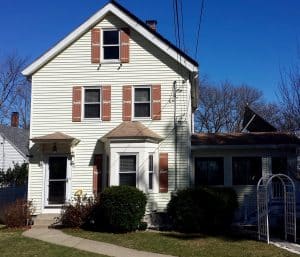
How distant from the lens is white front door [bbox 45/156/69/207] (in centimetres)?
1992

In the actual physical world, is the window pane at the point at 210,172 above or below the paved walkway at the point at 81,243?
above

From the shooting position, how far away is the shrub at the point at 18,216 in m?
18.0

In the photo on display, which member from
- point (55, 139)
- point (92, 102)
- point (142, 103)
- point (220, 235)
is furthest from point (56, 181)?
point (220, 235)

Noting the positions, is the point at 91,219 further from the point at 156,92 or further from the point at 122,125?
the point at 156,92

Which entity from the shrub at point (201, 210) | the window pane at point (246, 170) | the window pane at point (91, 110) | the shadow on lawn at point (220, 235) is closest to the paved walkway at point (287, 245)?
the shadow on lawn at point (220, 235)

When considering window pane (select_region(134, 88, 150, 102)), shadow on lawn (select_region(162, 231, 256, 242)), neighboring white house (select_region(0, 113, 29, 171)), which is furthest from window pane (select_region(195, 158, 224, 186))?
neighboring white house (select_region(0, 113, 29, 171))

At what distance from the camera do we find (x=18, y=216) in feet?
59.2

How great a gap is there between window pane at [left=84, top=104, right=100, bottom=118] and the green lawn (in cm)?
551

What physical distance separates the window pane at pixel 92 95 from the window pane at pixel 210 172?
542cm

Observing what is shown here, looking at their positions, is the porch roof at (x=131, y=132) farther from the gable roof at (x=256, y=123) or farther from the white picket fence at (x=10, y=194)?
the gable roof at (x=256, y=123)

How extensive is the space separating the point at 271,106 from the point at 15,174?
31002mm

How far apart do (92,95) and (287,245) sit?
1066 centimetres

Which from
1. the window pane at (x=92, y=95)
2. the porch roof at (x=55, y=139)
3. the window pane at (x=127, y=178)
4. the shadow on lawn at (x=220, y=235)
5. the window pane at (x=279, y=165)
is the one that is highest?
the window pane at (x=92, y=95)

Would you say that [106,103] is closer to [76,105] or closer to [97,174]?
[76,105]
